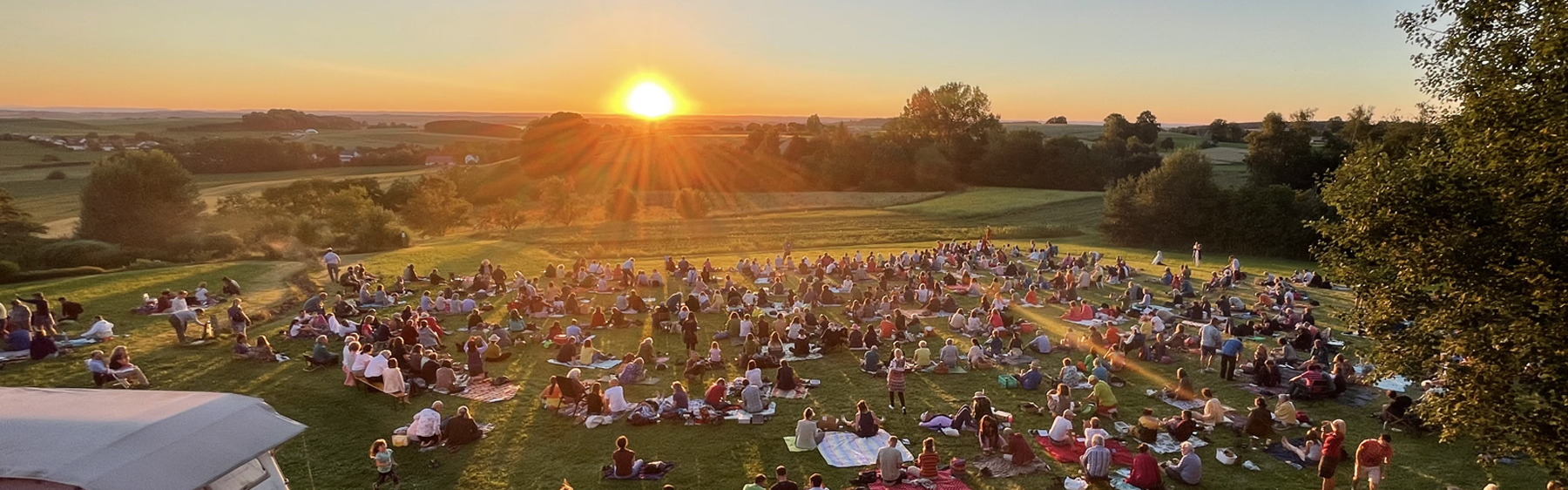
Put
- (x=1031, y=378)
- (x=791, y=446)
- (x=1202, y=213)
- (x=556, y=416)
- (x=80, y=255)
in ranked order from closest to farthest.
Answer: (x=791, y=446)
(x=556, y=416)
(x=1031, y=378)
(x=80, y=255)
(x=1202, y=213)

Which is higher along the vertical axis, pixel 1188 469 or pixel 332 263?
pixel 1188 469

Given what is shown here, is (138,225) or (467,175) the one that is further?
(467,175)

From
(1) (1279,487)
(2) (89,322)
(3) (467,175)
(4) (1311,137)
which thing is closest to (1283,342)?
(1) (1279,487)

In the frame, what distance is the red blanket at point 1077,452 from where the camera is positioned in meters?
13.4

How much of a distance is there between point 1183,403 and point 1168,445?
2898mm

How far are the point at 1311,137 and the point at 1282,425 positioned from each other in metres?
65.3

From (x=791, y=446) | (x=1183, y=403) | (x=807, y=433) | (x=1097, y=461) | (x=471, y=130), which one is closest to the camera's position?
(x=1097, y=461)

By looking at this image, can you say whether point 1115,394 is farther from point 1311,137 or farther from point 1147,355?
point 1311,137

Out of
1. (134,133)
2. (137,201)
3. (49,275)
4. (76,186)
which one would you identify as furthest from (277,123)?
(49,275)

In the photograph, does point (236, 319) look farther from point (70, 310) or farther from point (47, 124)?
point (47, 124)

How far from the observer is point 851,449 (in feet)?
46.0

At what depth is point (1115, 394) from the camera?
17094 mm

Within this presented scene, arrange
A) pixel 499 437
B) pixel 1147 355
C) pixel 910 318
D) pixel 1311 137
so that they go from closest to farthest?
pixel 499 437
pixel 1147 355
pixel 910 318
pixel 1311 137

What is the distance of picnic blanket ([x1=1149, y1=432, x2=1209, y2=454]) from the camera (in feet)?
45.3
